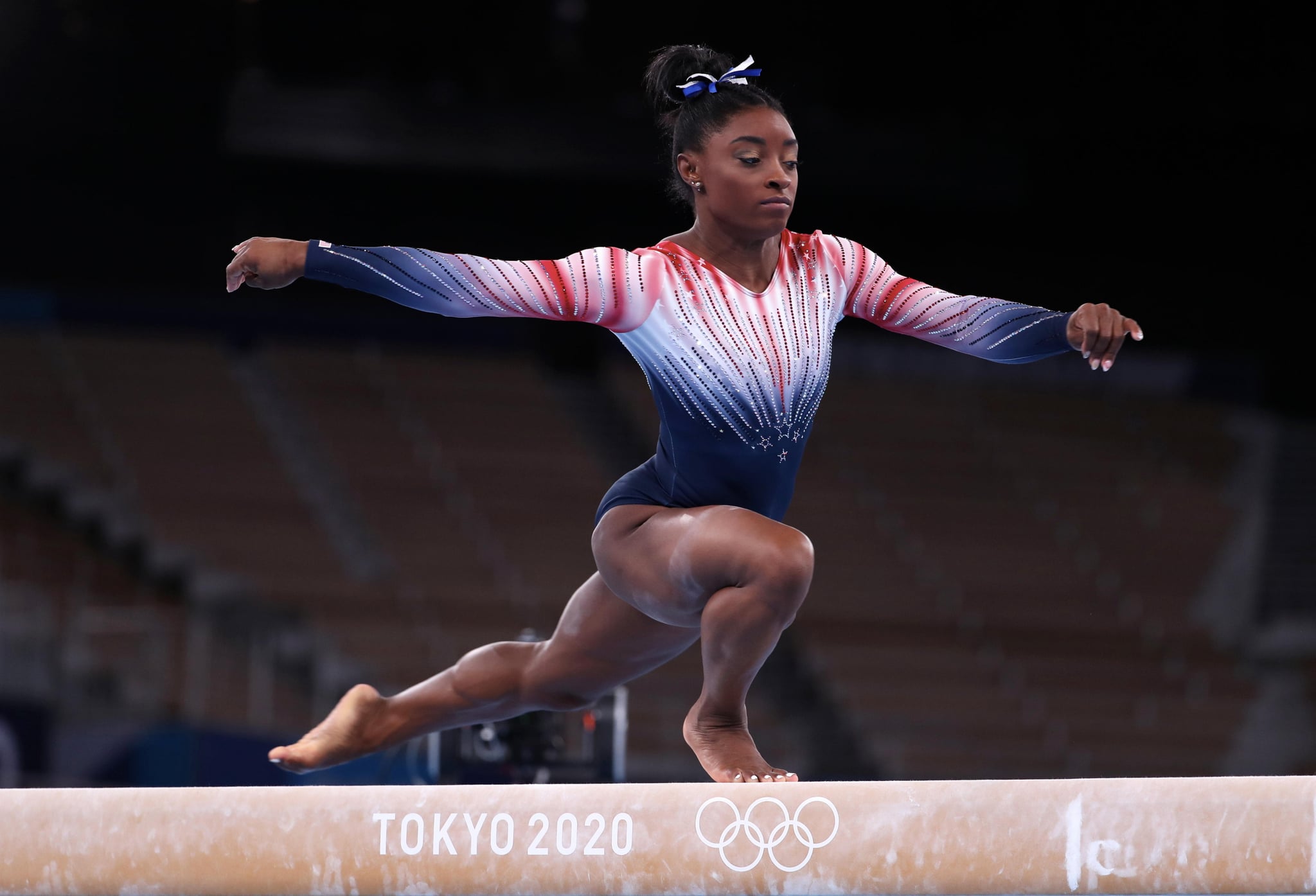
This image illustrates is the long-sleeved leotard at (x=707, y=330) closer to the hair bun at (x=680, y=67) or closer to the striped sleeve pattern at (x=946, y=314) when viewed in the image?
the striped sleeve pattern at (x=946, y=314)

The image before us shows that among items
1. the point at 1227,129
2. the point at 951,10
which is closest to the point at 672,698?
the point at 951,10

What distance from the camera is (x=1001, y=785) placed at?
103 inches

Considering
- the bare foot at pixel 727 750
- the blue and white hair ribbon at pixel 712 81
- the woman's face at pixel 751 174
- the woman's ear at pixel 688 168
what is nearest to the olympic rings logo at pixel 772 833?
the bare foot at pixel 727 750

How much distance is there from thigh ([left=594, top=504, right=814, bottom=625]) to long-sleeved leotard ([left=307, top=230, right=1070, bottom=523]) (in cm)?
10

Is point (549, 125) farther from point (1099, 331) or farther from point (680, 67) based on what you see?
point (1099, 331)

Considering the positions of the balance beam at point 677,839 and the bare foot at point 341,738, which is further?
the bare foot at point 341,738

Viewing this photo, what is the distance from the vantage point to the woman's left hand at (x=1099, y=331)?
10.4ft

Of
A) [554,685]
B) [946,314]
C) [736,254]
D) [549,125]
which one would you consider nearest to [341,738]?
[554,685]

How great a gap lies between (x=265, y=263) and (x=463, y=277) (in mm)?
392

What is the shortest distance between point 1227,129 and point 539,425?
6.44 m

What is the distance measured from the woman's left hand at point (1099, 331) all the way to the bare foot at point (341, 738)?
175 centimetres

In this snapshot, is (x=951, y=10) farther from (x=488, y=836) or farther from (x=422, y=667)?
(x=488, y=836)

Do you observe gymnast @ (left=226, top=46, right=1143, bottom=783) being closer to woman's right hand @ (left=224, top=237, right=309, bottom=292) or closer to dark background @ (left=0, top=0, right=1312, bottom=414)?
woman's right hand @ (left=224, top=237, right=309, bottom=292)

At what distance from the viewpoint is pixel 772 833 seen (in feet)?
8.59
